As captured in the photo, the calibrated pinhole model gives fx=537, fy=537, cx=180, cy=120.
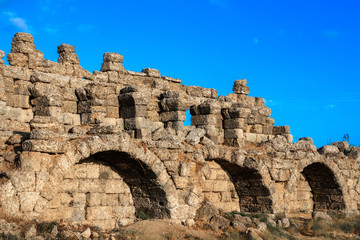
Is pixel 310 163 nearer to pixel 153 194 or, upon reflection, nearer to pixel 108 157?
pixel 153 194

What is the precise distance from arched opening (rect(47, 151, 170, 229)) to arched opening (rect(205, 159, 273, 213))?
3.10m

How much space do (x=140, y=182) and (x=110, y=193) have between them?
794 millimetres

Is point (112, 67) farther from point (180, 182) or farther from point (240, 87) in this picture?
point (240, 87)

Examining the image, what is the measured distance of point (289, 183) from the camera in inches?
667

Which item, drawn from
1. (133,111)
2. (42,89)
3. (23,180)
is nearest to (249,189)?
(133,111)

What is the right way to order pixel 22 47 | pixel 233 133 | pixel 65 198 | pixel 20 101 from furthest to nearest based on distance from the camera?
pixel 233 133, pixel 22 47, pixel 20 101, pixel 65 198

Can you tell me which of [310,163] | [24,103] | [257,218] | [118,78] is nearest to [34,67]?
[24,103]

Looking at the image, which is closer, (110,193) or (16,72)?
(110,193)

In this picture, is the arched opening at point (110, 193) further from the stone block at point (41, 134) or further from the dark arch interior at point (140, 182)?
the stone block at point (41, 134)

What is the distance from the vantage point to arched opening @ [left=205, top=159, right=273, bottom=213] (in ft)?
52.7

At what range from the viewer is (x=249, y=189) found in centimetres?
1647

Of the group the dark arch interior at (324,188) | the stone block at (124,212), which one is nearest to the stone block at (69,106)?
the stone block at (124,212)

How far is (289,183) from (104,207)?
21.3 feet

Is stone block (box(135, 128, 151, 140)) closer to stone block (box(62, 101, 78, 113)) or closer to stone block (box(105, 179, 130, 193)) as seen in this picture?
stone block (box(105, 179, 130, 193))
